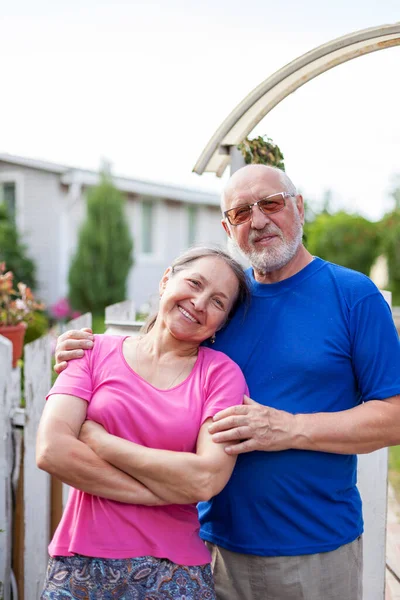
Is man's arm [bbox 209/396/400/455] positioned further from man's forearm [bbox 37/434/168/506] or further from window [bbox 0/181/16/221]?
window [bbox 0/181/16/221]

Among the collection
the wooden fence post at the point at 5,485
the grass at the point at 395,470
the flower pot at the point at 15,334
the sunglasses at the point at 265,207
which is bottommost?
the grass at the point at 395,470

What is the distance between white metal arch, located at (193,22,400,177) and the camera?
278cm

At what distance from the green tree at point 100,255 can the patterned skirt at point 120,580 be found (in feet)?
38.0

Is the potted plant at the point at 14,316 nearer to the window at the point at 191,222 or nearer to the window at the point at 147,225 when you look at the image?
the window at the point at 147,225

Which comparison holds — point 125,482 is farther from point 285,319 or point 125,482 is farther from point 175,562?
point 285,319

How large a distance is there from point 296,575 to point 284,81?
2.11 meters

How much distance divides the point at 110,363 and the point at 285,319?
0.57m

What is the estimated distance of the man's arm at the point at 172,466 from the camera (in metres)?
1.74

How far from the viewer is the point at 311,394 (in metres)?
1.97

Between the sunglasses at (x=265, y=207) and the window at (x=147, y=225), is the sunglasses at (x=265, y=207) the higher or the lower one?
the higher one

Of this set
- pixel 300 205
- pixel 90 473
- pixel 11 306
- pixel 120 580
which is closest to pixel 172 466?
pixel 90 473

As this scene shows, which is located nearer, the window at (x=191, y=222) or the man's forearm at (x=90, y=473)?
the man's forearm at (x=90, y=473)

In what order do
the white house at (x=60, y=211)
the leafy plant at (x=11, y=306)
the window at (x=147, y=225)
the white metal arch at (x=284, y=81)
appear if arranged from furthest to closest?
the window at (x=147, y=225), the white house at (x=60, y=211), the leafy plant at (x=11, y=306), the white metal arch at (x=284, y=81)

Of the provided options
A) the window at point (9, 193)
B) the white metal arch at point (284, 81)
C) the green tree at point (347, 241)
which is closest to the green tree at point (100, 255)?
the window at point (9, 193)
